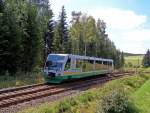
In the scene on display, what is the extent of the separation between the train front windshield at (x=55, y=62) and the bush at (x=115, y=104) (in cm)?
1290

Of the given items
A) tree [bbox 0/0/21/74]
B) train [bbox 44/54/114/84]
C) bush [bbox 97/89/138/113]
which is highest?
tree [bbox 0/0/21/74]

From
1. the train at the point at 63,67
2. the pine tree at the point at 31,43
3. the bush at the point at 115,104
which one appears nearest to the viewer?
the bush at the point at 115,104

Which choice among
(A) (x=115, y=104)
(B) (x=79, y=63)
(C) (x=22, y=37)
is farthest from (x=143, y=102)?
(C) (x=22, y=37)

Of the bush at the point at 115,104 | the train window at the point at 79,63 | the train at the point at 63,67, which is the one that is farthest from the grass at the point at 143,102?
the train window at the point at 79,63

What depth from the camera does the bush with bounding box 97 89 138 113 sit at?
14039mm

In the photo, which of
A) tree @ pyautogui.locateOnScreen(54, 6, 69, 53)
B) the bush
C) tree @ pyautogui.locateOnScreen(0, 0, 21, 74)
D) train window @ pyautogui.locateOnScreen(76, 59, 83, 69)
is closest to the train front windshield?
train window @ pyautogui.locateOnScreen(76, 59, 83, 69)

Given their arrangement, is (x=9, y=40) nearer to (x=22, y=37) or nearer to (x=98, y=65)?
(x=22, y=37)

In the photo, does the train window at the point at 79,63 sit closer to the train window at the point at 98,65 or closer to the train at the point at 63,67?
the train at the point at 63,67

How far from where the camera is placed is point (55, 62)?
28297 millimetres

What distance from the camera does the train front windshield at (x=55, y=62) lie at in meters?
27.8

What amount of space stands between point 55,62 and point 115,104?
14474 mm

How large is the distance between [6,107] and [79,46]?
2269 inches

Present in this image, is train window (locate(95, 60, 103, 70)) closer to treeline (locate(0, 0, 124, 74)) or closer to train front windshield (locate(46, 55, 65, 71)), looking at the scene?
treeline (locate(0, 0, 124, 74))

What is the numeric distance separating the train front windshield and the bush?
12.9 meters
